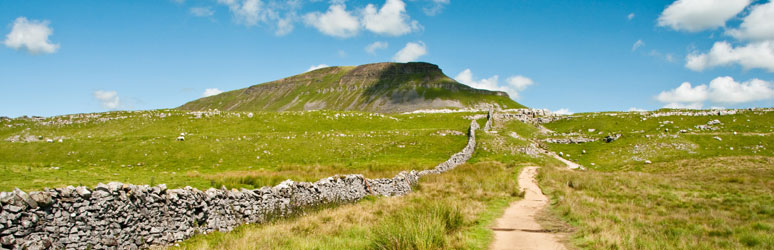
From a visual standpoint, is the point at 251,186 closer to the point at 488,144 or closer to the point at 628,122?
the point at 488,144

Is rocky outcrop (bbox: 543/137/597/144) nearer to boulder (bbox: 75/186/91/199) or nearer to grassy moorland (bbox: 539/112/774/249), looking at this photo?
grassy moorland (bbox: 539/112/774/249)

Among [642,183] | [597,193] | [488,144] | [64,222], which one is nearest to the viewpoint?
[64,222]

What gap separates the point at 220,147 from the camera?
37031 mm

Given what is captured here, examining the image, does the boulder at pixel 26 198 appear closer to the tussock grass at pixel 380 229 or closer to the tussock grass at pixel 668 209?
the tussock grass at pixel 380 229

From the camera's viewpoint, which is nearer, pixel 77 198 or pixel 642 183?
pixel 77 198

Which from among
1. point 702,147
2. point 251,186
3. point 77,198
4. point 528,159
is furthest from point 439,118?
point 77,198

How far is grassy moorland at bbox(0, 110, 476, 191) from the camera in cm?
2669

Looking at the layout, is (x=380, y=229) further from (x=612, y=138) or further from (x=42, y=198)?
(x=612, y=138)

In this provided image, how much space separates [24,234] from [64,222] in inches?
29.0

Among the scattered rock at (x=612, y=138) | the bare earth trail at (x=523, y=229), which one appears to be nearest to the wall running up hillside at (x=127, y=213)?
the bare earth trail at (x=523, y=229)

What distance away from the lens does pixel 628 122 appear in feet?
189

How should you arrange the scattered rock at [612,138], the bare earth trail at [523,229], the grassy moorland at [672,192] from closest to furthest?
the bare earth trail at [523,229], the grassy moorland at [672,192], the scattered rock at [612,138]

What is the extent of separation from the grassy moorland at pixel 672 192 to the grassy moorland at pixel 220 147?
1326 centimetres

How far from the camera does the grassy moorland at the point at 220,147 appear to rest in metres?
26.7
